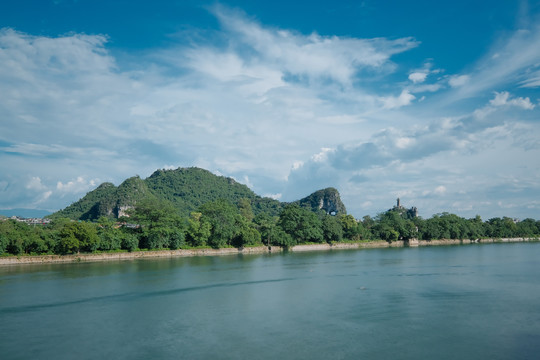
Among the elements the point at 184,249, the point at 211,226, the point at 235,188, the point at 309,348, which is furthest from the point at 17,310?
the point at 235,188

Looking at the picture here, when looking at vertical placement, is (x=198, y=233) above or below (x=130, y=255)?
above

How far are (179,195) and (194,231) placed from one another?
223 feet

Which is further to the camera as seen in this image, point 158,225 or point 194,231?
point 194,231

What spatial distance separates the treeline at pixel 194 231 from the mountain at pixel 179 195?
116 ft

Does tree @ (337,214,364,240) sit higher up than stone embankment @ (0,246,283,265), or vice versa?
tree @ (337,214,364,240)

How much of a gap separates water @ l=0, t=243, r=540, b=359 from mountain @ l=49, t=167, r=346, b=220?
62.7 metres

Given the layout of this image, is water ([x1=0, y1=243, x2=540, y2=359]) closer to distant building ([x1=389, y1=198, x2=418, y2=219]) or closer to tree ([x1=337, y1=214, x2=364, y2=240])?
tree ([x1=337, y1=214, x2=364, y2=240])

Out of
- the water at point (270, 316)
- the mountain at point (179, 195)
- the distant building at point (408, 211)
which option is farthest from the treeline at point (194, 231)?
the distant building at point (408, 211)

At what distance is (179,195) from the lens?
113688 mm

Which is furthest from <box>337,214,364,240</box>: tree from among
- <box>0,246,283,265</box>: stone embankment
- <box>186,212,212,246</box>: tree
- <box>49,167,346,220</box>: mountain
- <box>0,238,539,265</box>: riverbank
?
<box>49,167,346,220</box>: mountain

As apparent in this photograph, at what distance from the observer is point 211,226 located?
50094mm

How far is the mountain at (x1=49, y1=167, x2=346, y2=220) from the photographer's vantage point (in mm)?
88938

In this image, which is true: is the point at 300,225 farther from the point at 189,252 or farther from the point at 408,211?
the point at 408,211

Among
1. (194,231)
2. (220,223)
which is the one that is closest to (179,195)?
(220,223)
